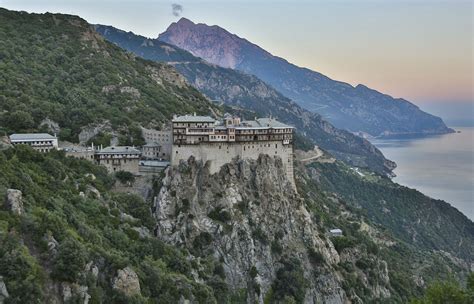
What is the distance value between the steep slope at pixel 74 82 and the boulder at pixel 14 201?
25.4m

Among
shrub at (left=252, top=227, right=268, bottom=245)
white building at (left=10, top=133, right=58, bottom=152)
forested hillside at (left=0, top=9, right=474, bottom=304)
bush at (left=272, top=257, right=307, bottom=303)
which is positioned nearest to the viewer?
forested hillside at (left=0, top=9, right=474, bottom=304)

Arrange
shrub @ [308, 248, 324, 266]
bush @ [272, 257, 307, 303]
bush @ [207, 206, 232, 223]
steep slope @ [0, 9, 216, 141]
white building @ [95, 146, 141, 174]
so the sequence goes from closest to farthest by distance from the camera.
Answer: bush @ [272, 257, 307, 303], white building @ [95, 146, 141, 174], bush @ [207, 206, 232, 223], shrub @ [308, 248, 324, 266], steep slope @ [0, 9, 216, 141]

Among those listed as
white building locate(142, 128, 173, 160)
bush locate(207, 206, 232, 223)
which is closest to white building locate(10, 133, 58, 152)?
white building locate(142, 128, 173, 160)

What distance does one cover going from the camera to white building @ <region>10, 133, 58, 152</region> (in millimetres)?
53969

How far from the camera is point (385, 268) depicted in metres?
74.4

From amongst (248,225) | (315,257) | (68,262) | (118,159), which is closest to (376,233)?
(315,257)

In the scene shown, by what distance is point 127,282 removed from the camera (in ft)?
126

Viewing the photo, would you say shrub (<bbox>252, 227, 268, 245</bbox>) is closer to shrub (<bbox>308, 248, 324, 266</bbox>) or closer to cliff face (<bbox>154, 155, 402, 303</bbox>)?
cliff face (<bbox>154, 155, 402, 303</bbox>)

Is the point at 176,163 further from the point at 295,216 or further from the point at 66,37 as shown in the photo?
the point at 66,37

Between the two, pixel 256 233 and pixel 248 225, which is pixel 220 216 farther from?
pixel 256 233

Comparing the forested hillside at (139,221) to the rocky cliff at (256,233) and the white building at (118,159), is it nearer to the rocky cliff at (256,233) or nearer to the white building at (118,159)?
the rocky cliff at (256,233)

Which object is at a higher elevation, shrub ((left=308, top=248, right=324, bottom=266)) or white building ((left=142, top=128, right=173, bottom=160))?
white building ((left=142, top=128, right=173, bottom=160))

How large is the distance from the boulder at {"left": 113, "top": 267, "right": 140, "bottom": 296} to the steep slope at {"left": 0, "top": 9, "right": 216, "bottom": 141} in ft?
94.1

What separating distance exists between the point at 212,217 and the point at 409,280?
38307mm
